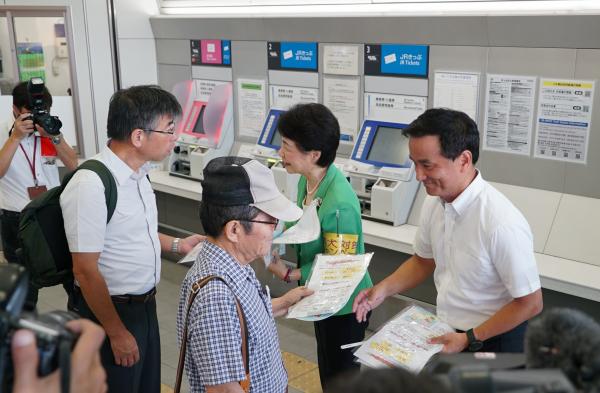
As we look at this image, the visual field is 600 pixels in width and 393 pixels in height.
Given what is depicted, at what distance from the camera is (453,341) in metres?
2.12

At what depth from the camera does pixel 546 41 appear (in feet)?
12.3

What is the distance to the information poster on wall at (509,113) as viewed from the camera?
3.93 m

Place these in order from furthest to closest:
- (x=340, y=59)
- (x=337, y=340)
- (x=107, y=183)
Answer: (x=340, y=59), (x=337, y=340), (x=107, y=183)

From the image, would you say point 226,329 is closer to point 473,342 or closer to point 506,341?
point 473,342

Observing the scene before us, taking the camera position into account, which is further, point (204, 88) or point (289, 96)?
point (204, 88)

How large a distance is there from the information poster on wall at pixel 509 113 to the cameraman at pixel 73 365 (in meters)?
3.42

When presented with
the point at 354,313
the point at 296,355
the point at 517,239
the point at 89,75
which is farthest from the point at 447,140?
the point at 89,75

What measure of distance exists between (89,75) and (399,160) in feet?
10.7

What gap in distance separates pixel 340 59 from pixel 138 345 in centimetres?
288

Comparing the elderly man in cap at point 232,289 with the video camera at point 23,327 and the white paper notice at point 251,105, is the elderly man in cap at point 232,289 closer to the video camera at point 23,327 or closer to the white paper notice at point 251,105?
the video camera at point 23,327

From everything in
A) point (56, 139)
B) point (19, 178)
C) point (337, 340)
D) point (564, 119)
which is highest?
point (564, 119)

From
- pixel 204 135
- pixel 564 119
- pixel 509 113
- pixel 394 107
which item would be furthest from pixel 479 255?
pixel 204 135

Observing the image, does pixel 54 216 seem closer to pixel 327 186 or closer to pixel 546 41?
pixel 327 186

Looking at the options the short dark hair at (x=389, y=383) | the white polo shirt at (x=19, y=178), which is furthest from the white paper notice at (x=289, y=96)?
the short dark hair at (x=389, y=383)
